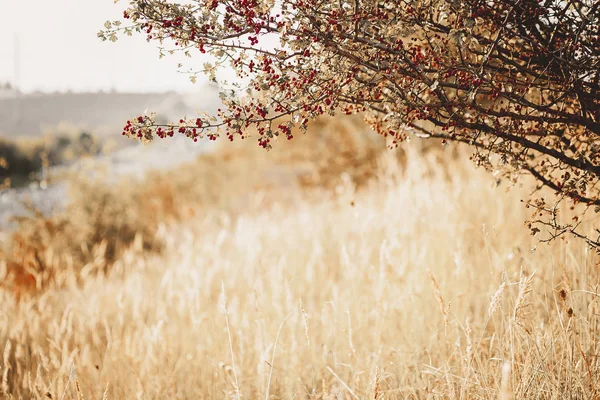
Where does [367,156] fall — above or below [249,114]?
above

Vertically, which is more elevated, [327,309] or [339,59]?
[339,59]

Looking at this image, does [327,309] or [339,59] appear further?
[327,309]

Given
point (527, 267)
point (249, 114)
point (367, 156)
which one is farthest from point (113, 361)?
point (367, 156)

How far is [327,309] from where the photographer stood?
8.37ft

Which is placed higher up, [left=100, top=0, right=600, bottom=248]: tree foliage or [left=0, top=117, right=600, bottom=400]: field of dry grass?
[left=100, top=0, right=600, bottom=248]: tree foliage

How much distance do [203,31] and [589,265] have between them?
1880 millimetres

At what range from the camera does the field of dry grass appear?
5.49 ft

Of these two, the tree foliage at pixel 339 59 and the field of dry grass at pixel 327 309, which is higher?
the tree foliage at pixel 339 59

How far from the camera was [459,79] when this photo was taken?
55.6 inches

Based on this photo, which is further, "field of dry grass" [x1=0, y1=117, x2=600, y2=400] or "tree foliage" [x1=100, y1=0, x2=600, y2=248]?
"field of dry grass" [x1=0, y1=117, x2=600, y2=400]

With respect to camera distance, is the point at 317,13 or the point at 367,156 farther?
the point at 367,156

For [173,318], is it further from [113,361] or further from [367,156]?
[367,156]

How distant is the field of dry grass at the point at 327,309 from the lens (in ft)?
5.49

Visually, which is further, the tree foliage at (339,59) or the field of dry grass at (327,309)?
the field of dry grass at (327,309)
